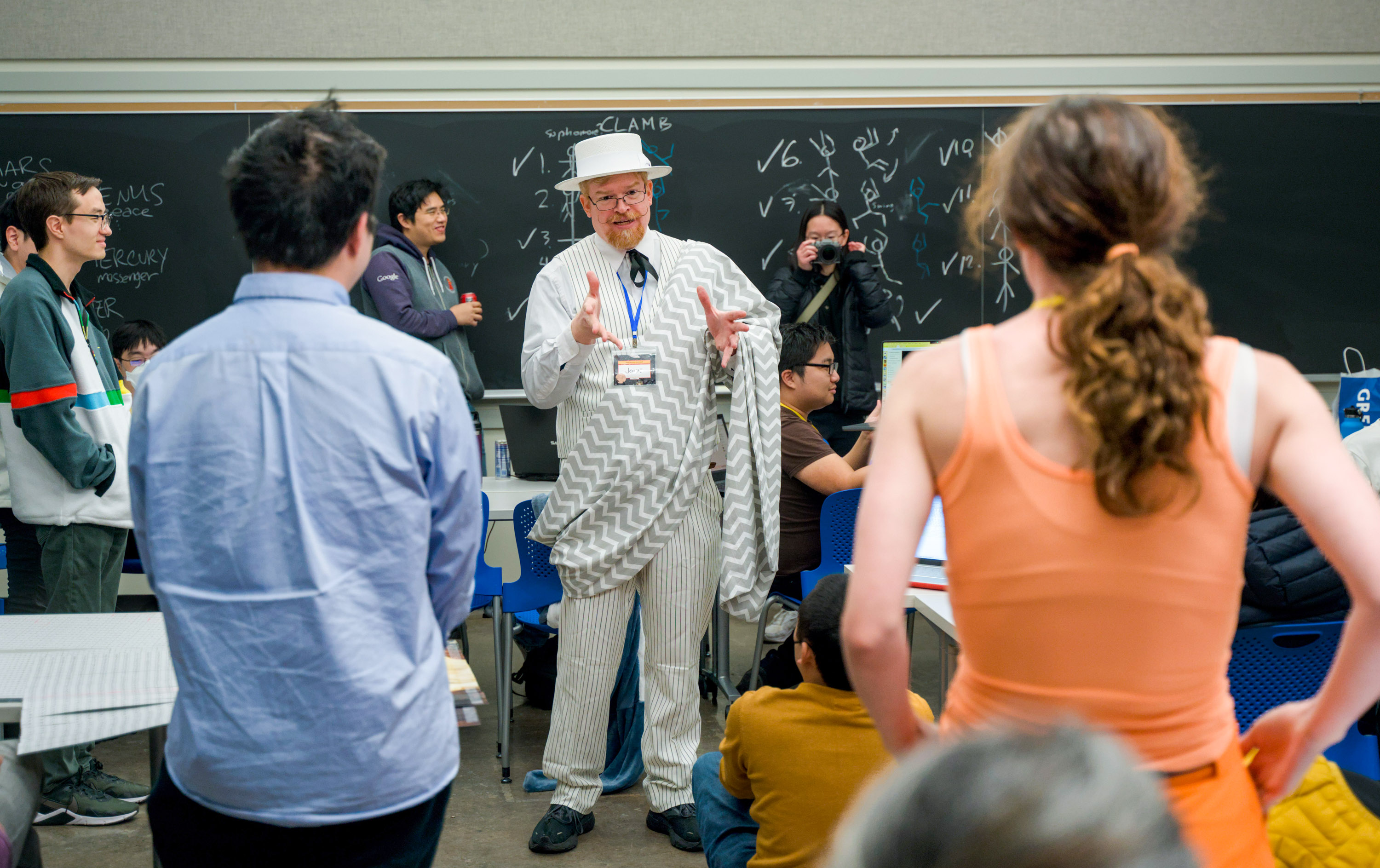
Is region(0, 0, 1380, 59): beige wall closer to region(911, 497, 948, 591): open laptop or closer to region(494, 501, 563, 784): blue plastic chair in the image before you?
region(494, 501, 563, 784): blue plastic chair

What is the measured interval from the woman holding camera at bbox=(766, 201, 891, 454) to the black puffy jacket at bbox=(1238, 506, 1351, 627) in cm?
258

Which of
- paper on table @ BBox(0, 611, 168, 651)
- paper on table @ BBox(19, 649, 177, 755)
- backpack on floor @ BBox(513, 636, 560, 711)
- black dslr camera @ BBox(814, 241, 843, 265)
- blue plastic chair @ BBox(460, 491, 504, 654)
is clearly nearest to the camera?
paper on table @ BBox(19, 649, 177, 755)

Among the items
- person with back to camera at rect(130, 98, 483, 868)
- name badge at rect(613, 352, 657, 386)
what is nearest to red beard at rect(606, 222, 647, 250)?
name badge at rect(613, 352, 657, 386)

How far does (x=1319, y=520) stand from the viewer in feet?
3.00

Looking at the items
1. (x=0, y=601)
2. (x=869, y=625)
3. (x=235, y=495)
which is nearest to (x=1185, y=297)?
(x=869, y=625)

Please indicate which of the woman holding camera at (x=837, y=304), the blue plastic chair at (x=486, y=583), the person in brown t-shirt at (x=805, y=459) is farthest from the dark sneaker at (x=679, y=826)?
the woman holding camera at (x=837, y=304)

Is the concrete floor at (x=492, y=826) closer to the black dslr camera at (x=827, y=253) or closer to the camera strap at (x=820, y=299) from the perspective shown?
the camera strap at (x=820, y=299)

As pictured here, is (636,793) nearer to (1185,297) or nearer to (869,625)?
(869,625)

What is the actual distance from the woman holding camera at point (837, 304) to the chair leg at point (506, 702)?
5.76ft

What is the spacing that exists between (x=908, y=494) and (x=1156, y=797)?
0.48m

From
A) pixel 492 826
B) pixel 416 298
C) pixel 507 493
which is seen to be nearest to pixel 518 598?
pixel 507 493

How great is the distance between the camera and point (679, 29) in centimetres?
496

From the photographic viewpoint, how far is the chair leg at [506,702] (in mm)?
3117

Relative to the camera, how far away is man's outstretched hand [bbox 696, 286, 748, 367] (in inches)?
99.9
